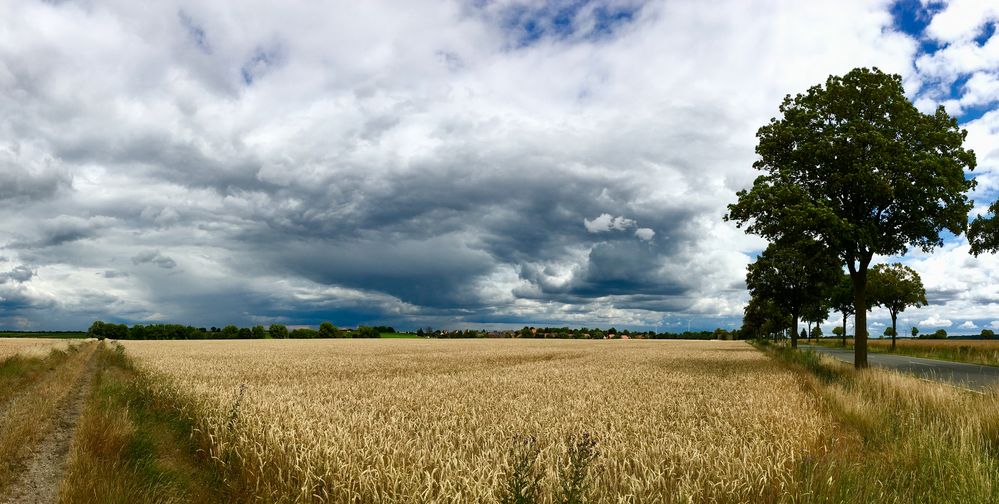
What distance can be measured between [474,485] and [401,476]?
0.90 meters

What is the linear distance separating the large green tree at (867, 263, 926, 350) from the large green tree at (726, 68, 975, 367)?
4643 centimetres

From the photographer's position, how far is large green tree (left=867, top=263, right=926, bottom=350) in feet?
217

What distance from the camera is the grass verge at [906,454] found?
6.07 metres

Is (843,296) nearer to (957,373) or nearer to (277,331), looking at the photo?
(957,373)

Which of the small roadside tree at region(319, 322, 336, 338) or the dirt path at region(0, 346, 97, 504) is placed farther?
the small roadside tree at region(319, 322, 336, 338)

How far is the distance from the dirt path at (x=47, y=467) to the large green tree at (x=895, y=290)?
76515 millimetres

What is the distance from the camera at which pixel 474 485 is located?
5.39m

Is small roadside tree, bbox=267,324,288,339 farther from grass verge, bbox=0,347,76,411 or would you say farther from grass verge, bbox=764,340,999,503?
Answer: grass verge, bbox=764,340,999,503

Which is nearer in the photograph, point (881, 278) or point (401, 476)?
point (401, 476)

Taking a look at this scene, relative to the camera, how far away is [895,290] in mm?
65750

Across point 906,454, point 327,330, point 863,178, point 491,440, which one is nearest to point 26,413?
point 491,440

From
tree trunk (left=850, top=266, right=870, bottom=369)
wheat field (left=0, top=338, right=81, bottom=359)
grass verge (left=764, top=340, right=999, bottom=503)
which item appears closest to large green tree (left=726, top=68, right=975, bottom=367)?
tree trunk (left=850, top=266, right=870, bottom=369)

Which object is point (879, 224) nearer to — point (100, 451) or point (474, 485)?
point (474, 485)

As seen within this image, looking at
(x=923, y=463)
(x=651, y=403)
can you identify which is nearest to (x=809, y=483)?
(x=923, y=463)
